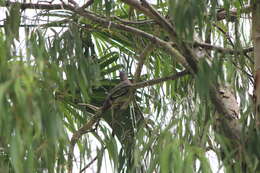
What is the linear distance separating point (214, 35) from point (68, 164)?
2.23 ft

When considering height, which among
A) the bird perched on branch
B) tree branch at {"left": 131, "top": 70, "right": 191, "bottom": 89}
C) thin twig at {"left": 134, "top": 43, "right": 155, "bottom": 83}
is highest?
thin twig at {"left": 134, "top": 43, "right": 155, "bottom": 83}

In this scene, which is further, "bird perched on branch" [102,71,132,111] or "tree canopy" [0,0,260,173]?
"bird perched on branch" [102,71,132,111]

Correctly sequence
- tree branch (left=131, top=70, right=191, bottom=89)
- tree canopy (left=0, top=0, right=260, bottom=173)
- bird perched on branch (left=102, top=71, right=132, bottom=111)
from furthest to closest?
bird perched on branch (left=102, top=71, right=132, bottom=111), tree branch (left=131, top=70, right=191, bottom=89), tree canopy (left=0, top=0, right=260, bottom=173)

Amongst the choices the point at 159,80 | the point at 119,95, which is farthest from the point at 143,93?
the point at 159,80

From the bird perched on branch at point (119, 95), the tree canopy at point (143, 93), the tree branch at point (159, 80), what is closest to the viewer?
the tree canopy at point (143, 93)

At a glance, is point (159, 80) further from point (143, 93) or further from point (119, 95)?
point (143, 93)

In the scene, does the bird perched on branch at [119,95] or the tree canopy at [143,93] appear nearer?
the tree canopy at [143,93]

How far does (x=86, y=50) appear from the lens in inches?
74.1

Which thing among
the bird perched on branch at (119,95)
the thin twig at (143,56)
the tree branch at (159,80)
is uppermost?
the thin twig at (143,56)

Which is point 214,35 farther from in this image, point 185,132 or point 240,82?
point 185,132

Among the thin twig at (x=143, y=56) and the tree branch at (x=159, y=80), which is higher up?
the thin twig at (x=143, y=56)

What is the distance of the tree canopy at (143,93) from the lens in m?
1.13

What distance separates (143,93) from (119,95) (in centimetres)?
18

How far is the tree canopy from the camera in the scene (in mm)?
1135
